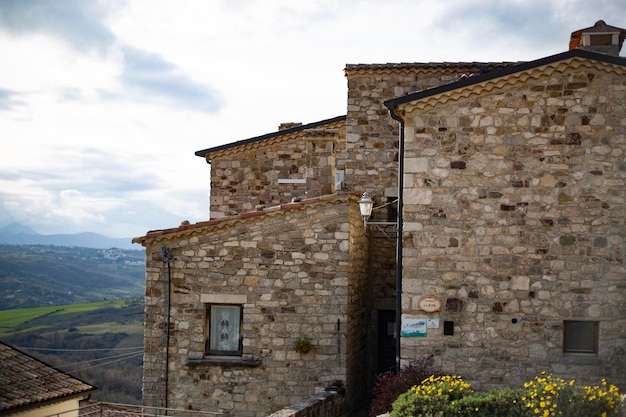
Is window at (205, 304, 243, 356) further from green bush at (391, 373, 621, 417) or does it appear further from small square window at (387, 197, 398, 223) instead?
small square window at (387, 197, 398, 223)

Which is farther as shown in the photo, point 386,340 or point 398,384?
point 386,340

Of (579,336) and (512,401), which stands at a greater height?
(579,336)

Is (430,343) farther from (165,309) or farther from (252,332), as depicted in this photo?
(165,309)

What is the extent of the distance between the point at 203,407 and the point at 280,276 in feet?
9.17

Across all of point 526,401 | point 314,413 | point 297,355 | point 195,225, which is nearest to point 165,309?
point 195,225

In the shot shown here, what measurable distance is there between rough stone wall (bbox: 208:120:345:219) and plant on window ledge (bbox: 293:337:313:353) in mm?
5404

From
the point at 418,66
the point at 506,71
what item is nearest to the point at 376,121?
the point at 418,66

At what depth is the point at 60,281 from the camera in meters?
83.1

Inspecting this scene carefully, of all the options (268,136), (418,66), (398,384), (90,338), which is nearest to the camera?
(398,384)

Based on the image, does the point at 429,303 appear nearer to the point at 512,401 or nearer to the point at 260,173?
the point at 512,401

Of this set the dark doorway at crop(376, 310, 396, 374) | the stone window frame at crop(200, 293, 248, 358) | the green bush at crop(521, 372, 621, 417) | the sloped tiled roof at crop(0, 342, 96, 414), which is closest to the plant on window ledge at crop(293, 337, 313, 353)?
the stone window frame at crop(200, 293, 248, 358)

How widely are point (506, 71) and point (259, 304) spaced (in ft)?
19.2

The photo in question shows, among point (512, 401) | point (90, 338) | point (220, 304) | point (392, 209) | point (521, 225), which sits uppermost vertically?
point (392, 209)

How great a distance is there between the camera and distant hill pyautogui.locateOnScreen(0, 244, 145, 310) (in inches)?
2707
